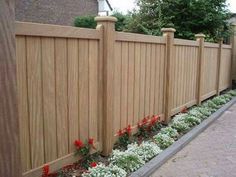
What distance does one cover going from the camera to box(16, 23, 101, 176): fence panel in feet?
9.95

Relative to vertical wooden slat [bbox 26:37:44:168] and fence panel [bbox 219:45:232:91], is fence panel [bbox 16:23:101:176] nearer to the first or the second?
A: vertical wooden slat [bbox 26:37:44:168]

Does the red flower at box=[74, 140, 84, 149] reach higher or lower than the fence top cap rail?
lower

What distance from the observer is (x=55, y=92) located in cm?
339

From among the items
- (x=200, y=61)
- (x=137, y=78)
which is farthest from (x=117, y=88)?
(x=200, y=61)

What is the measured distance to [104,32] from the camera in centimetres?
402

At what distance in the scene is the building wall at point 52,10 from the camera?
16016 millimetres

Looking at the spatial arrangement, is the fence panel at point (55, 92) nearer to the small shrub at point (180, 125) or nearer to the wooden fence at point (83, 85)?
the wooden fence at point (83, 85)

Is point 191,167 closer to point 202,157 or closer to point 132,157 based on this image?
point 202,157

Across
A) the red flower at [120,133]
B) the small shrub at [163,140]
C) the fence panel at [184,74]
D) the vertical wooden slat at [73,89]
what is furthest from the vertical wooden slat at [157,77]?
the vertical wooden slat at [73,89]

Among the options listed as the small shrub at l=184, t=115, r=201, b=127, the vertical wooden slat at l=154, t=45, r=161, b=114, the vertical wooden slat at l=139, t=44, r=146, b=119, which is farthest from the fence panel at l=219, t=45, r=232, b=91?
the vertical wooden slat at l=139, t=44, r=146, b=119

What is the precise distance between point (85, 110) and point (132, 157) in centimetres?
83

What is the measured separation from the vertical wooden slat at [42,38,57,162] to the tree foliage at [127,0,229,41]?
7.09 meters

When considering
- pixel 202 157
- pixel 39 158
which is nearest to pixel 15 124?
pixel 39 158

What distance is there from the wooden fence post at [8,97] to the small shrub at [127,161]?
161 centimetres
